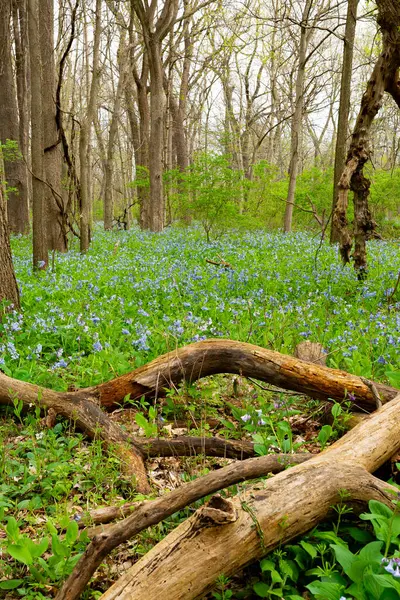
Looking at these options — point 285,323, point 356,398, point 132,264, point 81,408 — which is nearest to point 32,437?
point 81,408

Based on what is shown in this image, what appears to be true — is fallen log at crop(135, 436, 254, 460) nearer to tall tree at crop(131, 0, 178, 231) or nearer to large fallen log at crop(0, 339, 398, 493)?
large fallen log at crop(0, 339, 398, 493)

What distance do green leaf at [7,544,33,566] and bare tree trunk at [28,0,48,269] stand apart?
609 cm

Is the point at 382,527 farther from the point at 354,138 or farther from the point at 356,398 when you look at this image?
the point at 354,138

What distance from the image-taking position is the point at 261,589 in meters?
1.58

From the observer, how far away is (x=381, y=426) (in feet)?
7.27

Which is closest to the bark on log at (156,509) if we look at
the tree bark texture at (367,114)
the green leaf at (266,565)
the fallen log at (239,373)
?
the green leaf at (266,565)

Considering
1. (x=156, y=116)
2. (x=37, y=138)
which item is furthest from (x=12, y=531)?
(x=156, y=116)

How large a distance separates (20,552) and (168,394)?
1556mm

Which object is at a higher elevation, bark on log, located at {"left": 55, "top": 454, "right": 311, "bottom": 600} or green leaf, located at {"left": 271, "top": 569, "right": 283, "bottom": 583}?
Answer: bark on log, located at {"left": 55, "top": 454, "right": 311, "bottom": 600}

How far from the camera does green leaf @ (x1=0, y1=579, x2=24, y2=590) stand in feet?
5.64

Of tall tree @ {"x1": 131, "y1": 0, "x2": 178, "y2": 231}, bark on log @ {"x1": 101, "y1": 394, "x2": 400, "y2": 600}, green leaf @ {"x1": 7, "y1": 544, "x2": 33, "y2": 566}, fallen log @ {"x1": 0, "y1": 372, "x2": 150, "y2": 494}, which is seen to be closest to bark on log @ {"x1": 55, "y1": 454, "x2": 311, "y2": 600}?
bark on log @ {"x1": 101, "y1": 394, "x2": 400, "y2": 600}

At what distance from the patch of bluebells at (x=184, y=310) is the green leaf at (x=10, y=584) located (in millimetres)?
1797

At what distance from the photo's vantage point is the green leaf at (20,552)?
1682 mm

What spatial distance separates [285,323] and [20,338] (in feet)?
7.92
